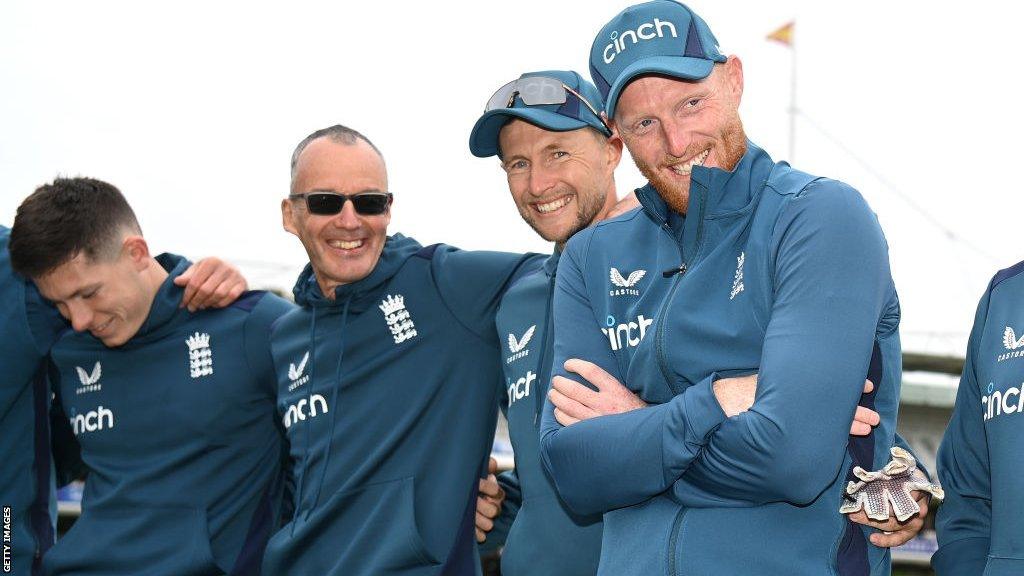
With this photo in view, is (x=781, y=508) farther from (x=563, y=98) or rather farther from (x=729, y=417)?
(x=563, y=98)

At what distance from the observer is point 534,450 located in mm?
3781

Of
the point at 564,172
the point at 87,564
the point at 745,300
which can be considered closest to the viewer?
the point at 745,300

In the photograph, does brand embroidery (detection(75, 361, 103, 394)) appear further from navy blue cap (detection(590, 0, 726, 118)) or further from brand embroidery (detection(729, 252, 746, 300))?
brand embroidery (detection(729, 252, 746, 300))

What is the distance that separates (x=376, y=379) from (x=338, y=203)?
0.74 meters

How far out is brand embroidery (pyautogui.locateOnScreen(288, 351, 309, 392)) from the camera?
180 inches

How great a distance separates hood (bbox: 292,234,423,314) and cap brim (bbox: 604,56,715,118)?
1.85 m

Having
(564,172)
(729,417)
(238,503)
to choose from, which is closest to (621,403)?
(729,417)

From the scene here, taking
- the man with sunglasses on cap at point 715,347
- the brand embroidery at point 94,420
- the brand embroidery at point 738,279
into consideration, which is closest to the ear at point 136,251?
the brand embroidery at point 94,420

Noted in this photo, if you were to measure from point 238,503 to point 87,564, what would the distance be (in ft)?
2.13

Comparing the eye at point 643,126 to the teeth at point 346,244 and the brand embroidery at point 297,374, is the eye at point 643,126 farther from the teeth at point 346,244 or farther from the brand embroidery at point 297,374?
the brand embroidery at point 297,374

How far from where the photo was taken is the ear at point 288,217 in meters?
4.84

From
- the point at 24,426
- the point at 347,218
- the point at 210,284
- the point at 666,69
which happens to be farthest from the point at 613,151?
the point at 24,426

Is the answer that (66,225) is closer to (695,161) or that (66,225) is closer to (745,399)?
(695,161)

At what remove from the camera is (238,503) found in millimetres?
4770
